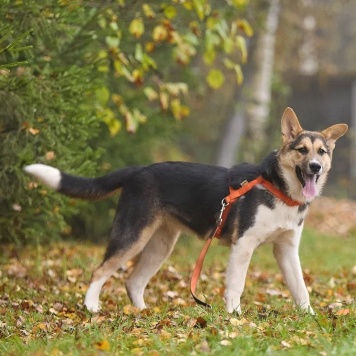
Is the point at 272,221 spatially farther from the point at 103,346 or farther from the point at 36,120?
the point at 36,120

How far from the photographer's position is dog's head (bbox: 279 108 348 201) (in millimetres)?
6555

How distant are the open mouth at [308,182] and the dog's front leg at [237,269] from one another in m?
0.69

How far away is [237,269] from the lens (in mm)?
6734

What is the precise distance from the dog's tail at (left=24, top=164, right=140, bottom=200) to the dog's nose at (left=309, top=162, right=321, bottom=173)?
1763 mm

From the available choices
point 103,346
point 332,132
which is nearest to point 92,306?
point 103,346

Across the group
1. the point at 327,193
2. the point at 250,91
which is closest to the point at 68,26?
the point at 250,91

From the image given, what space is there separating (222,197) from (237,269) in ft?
2.32

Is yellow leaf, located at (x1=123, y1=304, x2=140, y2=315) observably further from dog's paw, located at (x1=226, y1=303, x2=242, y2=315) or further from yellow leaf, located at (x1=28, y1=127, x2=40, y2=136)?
yellow leaf, located at (x1=28, y1=127, x2=40, y2=136)

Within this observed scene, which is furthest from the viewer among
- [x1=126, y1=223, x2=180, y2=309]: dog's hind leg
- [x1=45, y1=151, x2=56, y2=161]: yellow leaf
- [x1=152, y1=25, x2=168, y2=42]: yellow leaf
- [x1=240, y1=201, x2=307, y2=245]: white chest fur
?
[x1=152, y1=25, x2=168, y2=42]: yellow leaf

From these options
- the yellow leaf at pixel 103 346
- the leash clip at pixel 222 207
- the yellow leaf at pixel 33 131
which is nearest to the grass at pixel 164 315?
the yellow leaf at pixel 103 346

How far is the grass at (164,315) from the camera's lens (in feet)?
16.6

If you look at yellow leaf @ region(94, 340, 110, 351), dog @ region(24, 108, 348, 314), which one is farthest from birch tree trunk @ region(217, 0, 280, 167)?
yellow leaf @ region(94, 340, 110, 351)

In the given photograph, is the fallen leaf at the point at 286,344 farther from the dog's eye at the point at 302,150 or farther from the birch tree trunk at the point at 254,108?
the birch tree trunk at the point at 254,108

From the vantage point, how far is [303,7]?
23.9 metres
